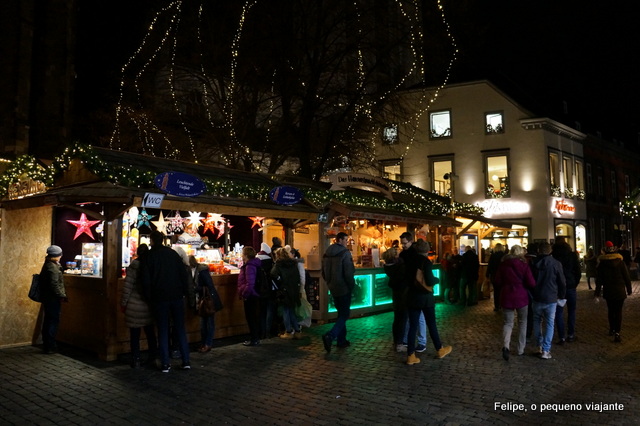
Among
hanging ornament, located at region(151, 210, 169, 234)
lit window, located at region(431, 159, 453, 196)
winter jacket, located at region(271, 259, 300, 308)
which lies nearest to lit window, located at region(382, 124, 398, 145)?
lit window, located at region(431, 159, 453, 196)

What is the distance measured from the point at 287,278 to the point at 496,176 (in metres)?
24.1

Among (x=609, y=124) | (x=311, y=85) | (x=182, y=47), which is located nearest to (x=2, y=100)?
(x=182, y=47)

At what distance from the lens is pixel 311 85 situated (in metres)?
18.6

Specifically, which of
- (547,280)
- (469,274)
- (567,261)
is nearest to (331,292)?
(547,280)

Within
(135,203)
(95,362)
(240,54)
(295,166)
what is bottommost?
(95,362)

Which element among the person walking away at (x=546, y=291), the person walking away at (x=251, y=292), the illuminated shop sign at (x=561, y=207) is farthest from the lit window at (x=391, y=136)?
the person walking away at (x=546, y=291)

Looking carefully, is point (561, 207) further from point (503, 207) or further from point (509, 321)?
point (509, 321)

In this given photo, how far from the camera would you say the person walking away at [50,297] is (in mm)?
8906

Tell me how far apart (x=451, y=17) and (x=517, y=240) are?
1615 centimetres

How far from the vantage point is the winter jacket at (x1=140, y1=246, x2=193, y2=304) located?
7.49m

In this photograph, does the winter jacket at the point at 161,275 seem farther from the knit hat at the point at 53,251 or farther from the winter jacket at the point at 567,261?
the winter jacket at the point at 567,261

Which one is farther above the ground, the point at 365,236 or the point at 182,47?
the point at 182,47

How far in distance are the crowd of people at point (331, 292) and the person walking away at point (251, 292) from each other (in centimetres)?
2

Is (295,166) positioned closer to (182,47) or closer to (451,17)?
(182,47)
